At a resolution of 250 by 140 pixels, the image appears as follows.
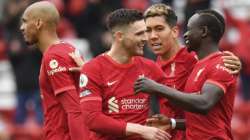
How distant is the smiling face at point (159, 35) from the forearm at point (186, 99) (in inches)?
49.9

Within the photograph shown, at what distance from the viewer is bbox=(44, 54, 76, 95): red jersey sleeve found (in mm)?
9977

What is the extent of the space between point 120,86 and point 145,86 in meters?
0.57

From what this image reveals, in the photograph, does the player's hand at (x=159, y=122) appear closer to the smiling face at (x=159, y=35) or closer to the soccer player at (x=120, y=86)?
the soccer player at (x=120, y=86)

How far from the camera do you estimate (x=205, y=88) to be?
915 centimetres

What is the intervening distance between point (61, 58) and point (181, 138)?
4.42 feet

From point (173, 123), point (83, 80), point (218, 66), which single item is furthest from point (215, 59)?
point (83, 80)

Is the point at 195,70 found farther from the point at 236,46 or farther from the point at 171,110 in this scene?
the point at 236,46

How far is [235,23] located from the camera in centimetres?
1761

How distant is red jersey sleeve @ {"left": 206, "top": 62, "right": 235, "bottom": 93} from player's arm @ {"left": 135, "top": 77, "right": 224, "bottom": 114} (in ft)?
0.13

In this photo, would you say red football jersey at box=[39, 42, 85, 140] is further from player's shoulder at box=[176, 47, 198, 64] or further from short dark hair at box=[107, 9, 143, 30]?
player's shoulder at box=[176, 47, 198, 64]

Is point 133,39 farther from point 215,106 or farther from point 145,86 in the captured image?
point 215,106

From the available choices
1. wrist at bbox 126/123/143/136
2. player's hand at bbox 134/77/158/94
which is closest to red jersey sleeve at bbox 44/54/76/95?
wrist at bbox 126/123/143/136

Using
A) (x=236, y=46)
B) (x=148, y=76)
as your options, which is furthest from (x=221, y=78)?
(x=236, y=46)

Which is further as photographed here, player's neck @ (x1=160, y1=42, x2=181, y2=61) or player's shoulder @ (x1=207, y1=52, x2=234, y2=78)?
player's neck @ (x1=160, y1=42, x2=181, y2=61)
